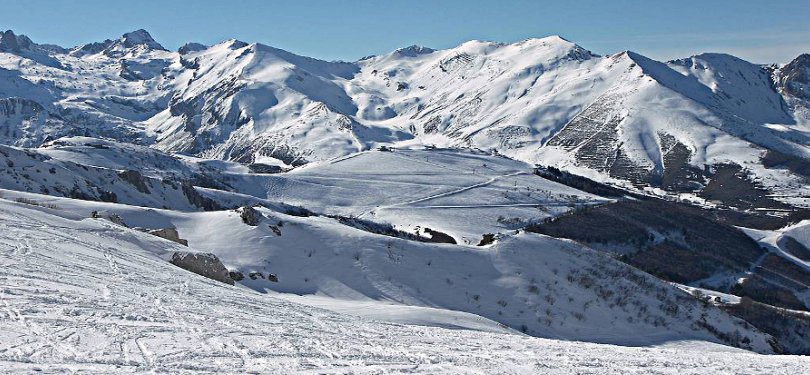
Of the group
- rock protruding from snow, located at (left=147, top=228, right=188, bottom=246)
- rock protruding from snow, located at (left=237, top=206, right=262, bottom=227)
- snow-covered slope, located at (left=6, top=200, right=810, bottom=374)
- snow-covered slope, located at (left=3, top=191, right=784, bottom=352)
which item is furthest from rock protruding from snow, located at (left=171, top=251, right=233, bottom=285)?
rock protruding from snow, located at (left=237, top=206, right=262, bottom=227)

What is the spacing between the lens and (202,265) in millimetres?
34531

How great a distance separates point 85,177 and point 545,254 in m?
45.1

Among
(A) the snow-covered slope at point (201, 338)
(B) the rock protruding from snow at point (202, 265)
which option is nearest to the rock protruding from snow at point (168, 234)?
(B) the rock protruding from snow at point (202, 265)

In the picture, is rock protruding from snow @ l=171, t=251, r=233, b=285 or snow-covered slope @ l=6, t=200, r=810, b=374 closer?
snow-covered slope @ l=6, t=200, r=810, b=374

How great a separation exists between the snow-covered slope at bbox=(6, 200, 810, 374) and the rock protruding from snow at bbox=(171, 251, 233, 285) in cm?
642

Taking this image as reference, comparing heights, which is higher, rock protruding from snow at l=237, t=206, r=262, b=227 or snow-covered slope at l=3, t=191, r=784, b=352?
rock protruding from snow at l=237, t=206, r=262, b=227

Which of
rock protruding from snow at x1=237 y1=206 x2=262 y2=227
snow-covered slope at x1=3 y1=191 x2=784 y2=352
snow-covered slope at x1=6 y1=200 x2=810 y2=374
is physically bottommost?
snow-covered slope at x1=3 y1=191 x2=784 y2=352

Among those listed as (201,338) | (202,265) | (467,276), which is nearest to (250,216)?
(202,265)

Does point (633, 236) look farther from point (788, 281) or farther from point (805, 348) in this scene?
point (805, 348)

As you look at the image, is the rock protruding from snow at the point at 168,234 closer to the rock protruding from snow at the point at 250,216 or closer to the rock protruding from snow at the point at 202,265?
the rock protruding from snow at the point at 250,216

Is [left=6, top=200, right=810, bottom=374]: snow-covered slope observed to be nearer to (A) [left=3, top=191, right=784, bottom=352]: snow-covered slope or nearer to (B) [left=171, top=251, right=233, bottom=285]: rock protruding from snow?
(B) [left=171, top=251, right=233, bottom=285]: rock protruding from snow

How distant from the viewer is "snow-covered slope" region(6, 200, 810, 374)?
46.4ft

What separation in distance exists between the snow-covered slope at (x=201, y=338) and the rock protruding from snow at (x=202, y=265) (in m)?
6.42

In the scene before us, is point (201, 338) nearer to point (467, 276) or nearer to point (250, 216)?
point (467, 276)
